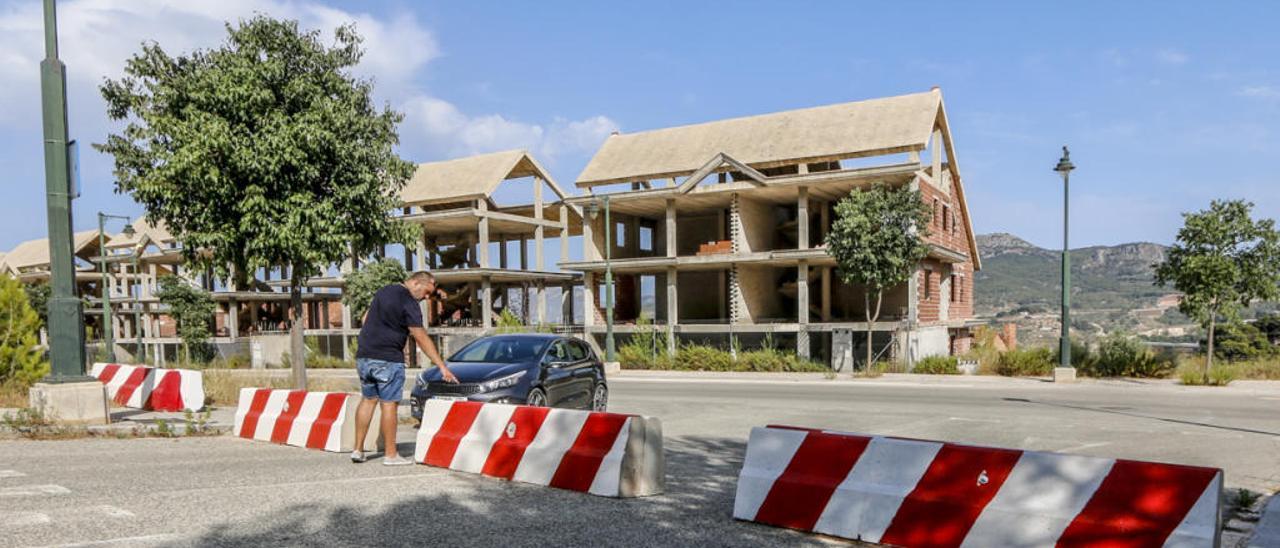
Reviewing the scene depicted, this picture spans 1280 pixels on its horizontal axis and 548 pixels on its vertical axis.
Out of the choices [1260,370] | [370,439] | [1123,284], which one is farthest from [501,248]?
[1123,284]

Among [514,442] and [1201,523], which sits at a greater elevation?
[1201,523]

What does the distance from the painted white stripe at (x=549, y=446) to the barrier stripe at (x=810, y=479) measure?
5.78 feet

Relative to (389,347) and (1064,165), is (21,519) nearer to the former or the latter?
(389,347)

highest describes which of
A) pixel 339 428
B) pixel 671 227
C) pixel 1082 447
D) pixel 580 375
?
pixel 671 227

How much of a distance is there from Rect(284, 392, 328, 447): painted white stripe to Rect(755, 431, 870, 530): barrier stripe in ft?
17.7

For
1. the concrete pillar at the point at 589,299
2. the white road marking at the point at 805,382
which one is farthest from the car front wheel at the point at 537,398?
the concrete pillar at the point at 589,299

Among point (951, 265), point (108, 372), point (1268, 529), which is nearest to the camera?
point (1268, 529)

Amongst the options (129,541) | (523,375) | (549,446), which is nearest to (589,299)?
(523,375)

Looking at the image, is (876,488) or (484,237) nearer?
(876,488)

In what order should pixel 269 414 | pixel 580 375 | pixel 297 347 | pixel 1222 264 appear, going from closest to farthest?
pixel 269 414
pixel 580 375
pixel 297 347
pixel 1222 264

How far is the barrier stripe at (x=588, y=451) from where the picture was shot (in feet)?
20.7

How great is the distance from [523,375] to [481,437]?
3.69 m

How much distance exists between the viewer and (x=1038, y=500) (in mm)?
4547

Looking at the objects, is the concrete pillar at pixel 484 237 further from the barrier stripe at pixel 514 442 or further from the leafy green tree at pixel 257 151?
the barrier stripe at pixel 514 442
